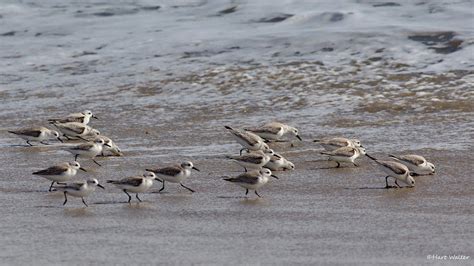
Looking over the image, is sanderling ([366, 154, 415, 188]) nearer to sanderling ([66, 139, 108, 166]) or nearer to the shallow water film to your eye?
the shallow water film

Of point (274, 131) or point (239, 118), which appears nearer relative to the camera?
point (274, 131)

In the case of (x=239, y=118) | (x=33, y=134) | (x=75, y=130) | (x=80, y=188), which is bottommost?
(x=239, y=118)

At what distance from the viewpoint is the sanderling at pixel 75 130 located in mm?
13508

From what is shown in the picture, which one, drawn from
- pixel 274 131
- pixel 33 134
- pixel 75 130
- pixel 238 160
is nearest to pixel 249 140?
pixel 274 131

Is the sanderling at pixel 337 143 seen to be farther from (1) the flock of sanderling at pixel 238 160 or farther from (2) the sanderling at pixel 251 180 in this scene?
(2) the sanderling at pixel 251 180

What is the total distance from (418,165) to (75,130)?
4.94 m

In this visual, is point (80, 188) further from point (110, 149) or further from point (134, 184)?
point (110, 149)

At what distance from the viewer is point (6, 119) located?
1531cm

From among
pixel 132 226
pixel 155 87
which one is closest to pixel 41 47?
pixel 155 87

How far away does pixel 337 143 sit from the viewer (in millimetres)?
11781

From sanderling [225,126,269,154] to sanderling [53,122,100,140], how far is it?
2182mm

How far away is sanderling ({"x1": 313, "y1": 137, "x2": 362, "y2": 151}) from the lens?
11630mm

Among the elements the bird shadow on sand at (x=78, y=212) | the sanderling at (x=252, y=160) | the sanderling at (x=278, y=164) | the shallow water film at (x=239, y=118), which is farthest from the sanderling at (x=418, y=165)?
the bird shadow on sand at (x=78, y=212)

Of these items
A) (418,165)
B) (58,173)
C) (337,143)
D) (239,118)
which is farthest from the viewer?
(239,118)
